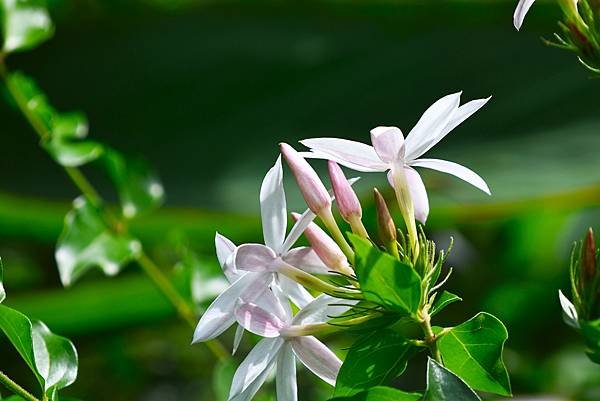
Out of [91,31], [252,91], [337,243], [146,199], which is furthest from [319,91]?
[337,243]

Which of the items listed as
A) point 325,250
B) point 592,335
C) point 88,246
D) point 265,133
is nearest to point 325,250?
point 325,250

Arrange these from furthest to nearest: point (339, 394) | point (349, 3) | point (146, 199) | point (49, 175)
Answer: point (349, 3) → point (49, 175) → point (146, 199) → point (339, 394)

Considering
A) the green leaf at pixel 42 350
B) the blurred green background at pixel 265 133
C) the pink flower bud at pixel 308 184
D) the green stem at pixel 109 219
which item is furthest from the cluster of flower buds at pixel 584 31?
the blurred green background at pixel 265 133

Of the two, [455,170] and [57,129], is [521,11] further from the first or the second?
[57,129]

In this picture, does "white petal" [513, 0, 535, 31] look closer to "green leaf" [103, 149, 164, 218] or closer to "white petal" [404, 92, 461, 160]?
"white petal" [404, 92, 461, 160]

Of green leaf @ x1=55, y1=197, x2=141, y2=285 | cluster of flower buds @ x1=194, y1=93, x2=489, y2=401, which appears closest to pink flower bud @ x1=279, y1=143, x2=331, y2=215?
cluster of flower buds @ x1=194, y1=93, x2=489, y2=401

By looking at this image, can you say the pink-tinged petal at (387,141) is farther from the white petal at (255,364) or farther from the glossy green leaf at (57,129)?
the glossy green leaf at (57,129)

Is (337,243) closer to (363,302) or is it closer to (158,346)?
(363,302)
